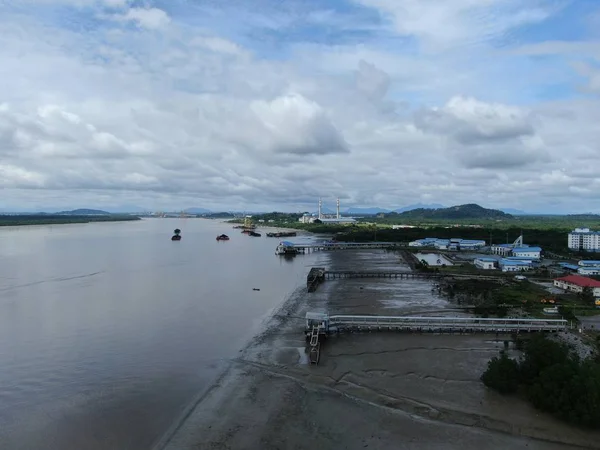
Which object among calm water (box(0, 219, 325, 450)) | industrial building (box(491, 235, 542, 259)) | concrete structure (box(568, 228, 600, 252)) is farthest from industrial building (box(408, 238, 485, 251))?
calm water (box(0, 219, 325, 450))

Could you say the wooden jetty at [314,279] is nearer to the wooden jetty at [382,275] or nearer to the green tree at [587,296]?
the wooden jetty at [382,275]

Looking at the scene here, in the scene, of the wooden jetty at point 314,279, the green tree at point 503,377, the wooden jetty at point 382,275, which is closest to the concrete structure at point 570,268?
the wooden jetty at point 382,275

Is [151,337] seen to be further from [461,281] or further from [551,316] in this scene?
[461,281]

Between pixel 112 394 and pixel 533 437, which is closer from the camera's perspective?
pixel 533 437

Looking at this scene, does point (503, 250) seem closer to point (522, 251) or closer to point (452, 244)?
point (522, 251)

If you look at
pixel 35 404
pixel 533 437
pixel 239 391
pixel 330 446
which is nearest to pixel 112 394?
pixel 35 404

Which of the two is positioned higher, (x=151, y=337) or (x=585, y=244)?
(x=585, y=244)

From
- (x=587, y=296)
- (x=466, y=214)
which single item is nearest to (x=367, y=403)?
(x=587, y=296)
